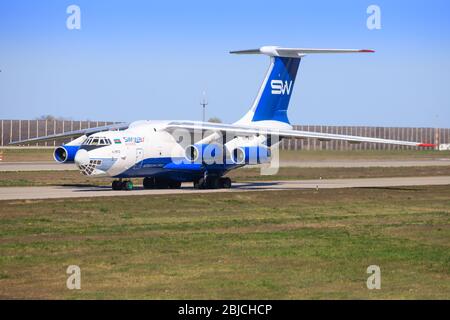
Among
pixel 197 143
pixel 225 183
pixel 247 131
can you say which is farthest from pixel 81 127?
pixel 247 131

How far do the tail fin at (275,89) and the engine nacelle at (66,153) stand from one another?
7.91m

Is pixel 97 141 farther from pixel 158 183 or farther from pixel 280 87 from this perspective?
pixel 280 87

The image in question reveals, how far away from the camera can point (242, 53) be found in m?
42.8

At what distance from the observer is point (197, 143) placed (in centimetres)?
3925

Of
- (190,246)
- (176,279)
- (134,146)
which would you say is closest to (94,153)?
(134,146)

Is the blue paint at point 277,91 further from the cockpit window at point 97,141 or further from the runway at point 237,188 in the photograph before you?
the cockpit window at point 97,141

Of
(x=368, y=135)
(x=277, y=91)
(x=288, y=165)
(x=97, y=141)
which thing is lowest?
(x=288, y=165)

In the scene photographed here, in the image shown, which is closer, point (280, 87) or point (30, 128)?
point (280, 87)

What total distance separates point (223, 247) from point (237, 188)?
62.0 feet

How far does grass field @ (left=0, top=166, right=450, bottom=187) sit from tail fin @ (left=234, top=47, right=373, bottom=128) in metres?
5.83

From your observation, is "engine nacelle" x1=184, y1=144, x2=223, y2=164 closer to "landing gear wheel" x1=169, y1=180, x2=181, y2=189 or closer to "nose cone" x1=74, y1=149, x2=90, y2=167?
"landing gear wheel" x1=169, y1=180, x2=181, y2=189

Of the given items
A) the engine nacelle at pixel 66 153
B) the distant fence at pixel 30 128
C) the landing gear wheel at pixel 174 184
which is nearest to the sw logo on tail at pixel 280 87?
the landing gear wheel at pixel 174 184

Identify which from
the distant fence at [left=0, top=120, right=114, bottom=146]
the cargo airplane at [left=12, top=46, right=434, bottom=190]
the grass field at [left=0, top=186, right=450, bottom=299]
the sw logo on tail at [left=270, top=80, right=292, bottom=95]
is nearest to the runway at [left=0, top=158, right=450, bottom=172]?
the cargo airplane at [left=12, top=46, right=434, bottom=190]
